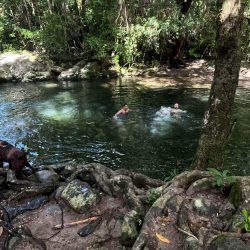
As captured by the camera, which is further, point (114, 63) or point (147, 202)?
point (114, 63)

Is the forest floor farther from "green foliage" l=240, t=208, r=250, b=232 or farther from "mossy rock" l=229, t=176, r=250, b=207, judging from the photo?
"green foliage" l=240, t=208, r=250, b=232

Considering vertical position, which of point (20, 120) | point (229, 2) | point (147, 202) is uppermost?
point (229, 2)

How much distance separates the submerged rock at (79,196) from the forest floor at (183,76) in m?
16.9

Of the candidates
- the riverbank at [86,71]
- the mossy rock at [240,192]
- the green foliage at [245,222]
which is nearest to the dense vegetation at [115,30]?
the riverbank at [86,71]

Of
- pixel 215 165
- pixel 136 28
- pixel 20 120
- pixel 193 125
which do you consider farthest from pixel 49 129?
pixel 136 28

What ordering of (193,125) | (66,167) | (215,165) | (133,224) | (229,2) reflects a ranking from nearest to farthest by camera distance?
(133,224), (229,2), (215,165), (66,167), (193,125)

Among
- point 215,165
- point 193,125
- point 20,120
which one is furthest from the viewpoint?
point 20,120

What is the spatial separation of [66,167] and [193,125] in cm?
837

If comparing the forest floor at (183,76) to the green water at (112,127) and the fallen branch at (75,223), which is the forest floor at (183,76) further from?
the fallen branch at (75,223)

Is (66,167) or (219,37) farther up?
(219,37)

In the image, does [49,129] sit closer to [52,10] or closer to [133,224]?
[133,224]

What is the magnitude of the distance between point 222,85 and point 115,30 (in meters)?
20.5

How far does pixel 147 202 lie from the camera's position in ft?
19.9

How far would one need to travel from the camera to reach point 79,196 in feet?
21.7
